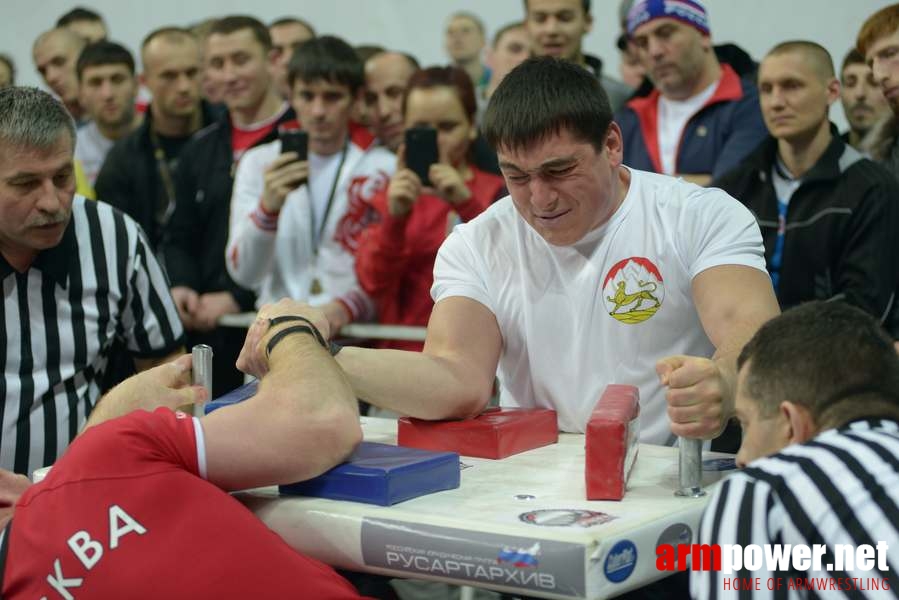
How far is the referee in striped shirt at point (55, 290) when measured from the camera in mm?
2852

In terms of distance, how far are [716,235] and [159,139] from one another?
11.7 feet

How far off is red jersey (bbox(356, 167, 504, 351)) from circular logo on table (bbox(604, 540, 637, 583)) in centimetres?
260

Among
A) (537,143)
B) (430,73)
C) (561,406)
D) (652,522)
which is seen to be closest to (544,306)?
(561,406)

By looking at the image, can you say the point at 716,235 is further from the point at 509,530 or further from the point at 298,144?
the point at 298,144

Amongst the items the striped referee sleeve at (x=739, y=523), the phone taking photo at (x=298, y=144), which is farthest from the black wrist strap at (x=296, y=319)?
the phone taking photo at (x=298, y=144)

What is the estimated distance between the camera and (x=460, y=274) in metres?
2.70

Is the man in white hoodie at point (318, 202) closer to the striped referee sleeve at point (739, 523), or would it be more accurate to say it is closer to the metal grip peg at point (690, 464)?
the metal grip peg at point (690, 464)

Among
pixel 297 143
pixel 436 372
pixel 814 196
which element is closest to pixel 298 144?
pixel 297 143

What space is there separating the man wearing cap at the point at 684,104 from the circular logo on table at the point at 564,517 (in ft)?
8.07

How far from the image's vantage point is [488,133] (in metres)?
2.53

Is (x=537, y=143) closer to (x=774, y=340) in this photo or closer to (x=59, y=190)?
(x=774, y=340)

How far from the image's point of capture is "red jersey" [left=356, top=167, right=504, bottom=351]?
4246 mm

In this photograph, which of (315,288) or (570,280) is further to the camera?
(315,288)

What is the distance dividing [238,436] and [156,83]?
4.03 m
